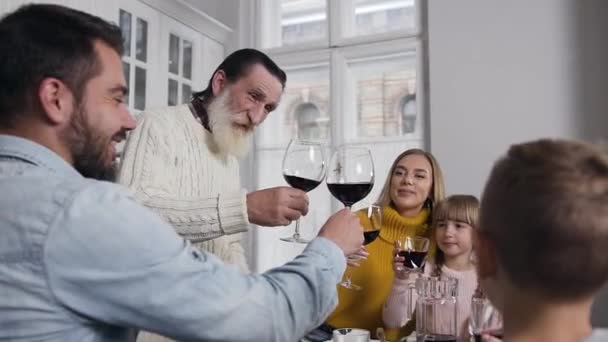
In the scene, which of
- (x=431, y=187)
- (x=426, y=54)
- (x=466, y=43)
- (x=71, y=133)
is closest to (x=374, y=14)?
(x=426, y=54)

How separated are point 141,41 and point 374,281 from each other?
183 centimetres

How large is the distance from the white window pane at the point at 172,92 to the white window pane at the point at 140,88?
→ 26cm

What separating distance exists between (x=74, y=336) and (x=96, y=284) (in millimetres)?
93

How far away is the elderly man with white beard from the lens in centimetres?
142

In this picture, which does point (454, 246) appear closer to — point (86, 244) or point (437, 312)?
point (437, 312)

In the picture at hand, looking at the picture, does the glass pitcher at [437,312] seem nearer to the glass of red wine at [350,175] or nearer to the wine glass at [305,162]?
the glass of red wine at [350,175]

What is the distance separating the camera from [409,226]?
218cm

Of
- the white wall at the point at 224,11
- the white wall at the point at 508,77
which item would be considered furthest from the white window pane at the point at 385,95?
the white wall at the point at 224,11

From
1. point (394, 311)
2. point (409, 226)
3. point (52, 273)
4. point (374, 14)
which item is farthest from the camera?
point (374, 14)

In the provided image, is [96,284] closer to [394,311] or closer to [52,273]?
[52,273]

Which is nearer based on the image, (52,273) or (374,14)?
(52,273)

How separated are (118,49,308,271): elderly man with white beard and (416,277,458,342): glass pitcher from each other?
1.21 feet

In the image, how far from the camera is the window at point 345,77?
3373 millimetres

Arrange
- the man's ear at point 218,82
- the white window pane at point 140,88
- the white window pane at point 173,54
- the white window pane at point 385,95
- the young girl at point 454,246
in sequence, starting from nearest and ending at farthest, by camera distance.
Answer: the young girl at point 454,246 < the man's ear at point 218,82 < the white window pane at point 140,88 < the white window pane at point 173,54 < the white window pane at point 385,95
